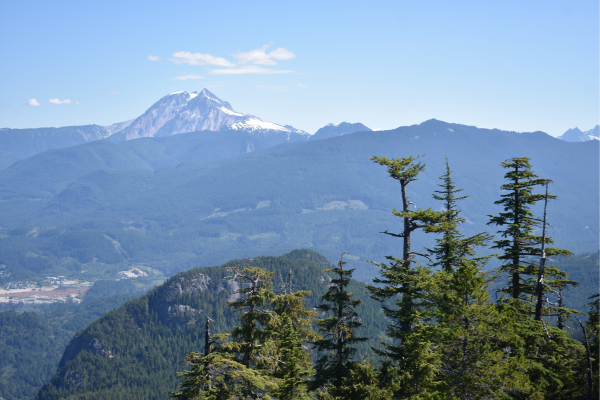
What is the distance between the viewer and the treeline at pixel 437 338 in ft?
68.8

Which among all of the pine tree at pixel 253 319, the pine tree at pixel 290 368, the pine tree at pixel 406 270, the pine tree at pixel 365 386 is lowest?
the pine tree at pixel 290 368

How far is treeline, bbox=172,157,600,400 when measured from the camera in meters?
21.0

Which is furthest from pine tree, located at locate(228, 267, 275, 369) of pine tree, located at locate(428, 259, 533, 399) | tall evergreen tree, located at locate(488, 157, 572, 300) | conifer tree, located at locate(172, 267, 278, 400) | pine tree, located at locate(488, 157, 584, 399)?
tall evergreen tree, located at locate(488, 157, 572, 300)

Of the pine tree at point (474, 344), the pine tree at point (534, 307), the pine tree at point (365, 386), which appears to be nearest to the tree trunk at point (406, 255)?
the pine tree at point (474, 344)

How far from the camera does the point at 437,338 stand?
2236 cm

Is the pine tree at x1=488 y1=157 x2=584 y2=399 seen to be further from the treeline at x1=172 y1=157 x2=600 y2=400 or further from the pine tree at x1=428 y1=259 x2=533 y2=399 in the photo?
the pine tree at x1=428 y1=259 x2=533 y2=399

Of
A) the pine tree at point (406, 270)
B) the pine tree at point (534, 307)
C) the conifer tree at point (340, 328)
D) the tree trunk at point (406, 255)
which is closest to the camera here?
the pine tree at point (534, 307)

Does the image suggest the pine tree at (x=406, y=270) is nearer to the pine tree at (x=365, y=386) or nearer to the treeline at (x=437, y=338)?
the treeline at (x=437, y=338)

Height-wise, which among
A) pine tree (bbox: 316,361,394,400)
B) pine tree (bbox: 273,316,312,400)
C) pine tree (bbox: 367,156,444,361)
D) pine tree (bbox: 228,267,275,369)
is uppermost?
pine tree (bbox: 367,156,444,361)

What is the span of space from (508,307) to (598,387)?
5.23 meters

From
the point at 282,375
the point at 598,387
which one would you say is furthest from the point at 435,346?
the point at 282,375

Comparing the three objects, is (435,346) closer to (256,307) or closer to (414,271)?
(414,271)

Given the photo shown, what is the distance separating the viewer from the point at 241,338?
91.7 ft

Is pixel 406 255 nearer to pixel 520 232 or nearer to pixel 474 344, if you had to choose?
pixel 474 344
